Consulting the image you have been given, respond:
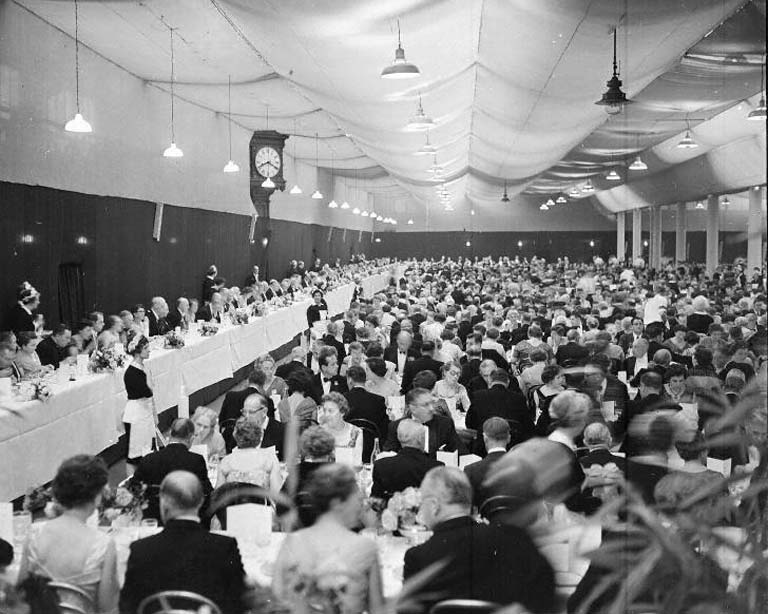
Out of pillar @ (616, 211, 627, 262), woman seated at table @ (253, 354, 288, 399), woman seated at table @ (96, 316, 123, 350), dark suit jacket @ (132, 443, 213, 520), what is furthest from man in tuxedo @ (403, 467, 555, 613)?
pillar @ (616, 211, 627, 262)

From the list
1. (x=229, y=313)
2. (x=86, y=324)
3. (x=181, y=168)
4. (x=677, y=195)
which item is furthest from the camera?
(x=677, y=195)

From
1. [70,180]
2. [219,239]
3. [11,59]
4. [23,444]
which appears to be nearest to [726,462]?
[23,444]

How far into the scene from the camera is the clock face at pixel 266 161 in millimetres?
21453

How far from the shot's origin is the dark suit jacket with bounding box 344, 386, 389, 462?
7.31m

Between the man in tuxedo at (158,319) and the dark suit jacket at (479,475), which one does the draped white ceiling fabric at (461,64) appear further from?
the man in tuxedo at (158,319)

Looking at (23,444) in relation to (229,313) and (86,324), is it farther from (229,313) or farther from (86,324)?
(229,313)

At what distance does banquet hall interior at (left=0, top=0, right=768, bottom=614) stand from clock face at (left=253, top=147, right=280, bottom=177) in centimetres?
7

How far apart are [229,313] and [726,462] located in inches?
422

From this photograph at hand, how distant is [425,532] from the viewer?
186 inches

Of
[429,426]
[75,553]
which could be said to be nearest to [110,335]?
[429,426]

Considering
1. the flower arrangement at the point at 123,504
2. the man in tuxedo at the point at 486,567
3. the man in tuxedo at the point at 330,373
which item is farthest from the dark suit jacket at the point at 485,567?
the man in tuxedo at the point at 330,373

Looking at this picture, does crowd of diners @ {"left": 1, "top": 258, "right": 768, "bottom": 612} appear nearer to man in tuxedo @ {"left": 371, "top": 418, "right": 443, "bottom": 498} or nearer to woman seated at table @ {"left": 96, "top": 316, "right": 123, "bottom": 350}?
man in tuxedo @ {"left": 371, "top": 418, "right": 443, "bottom": 498}

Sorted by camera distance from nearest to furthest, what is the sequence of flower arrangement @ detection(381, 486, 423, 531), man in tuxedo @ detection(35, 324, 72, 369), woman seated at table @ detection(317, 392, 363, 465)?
flower arrangement @ detection(381, 486, 423, 531) < woman seated at table @ detection(317, 392, 363, 465) < man in tuxedo @ detection(35, 324, 72, 369)

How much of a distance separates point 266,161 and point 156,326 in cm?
901
